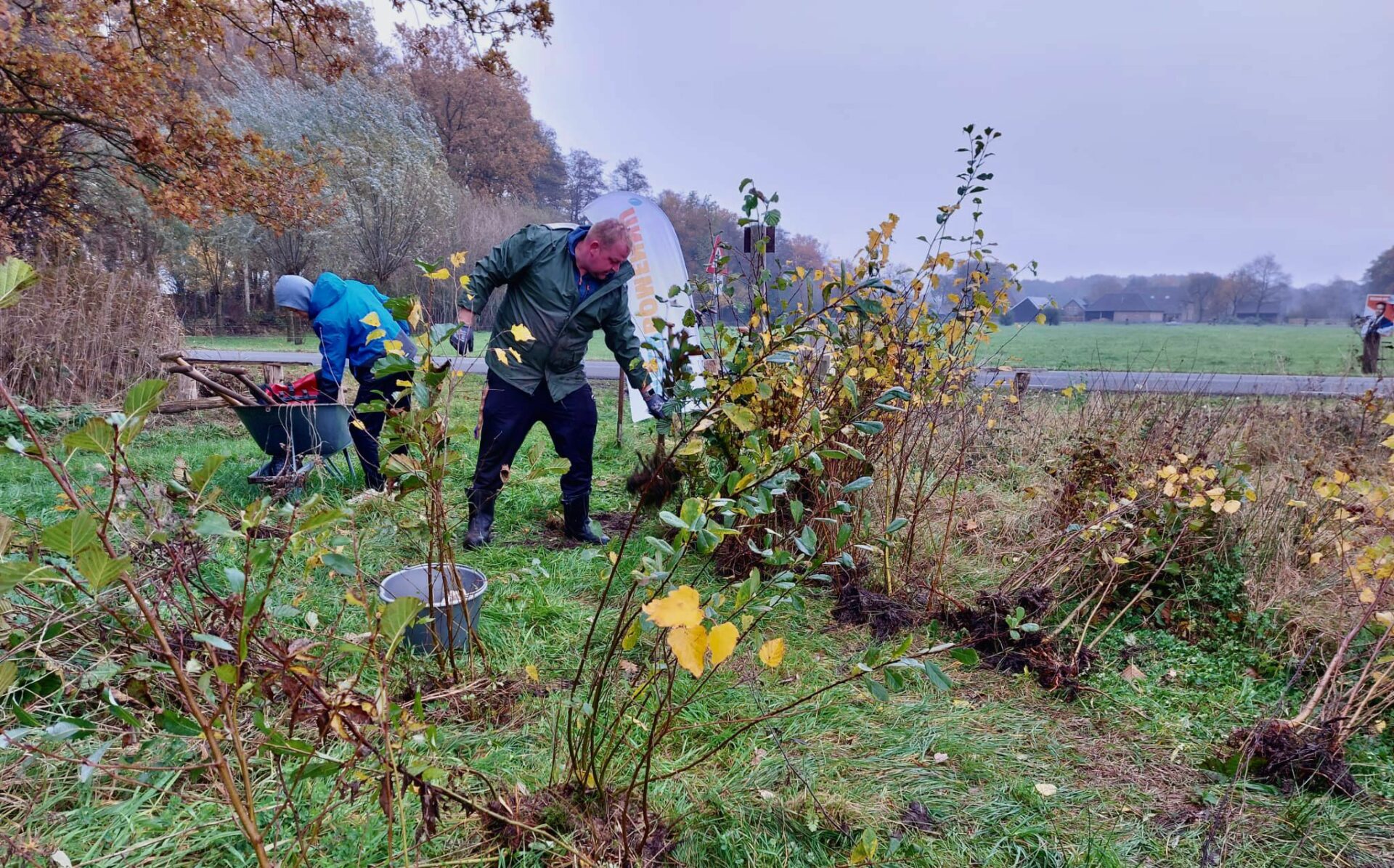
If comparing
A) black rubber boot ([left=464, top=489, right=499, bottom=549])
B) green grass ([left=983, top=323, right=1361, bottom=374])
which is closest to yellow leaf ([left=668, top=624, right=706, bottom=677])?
black rubber boot ([left=464, top=489, right=499, bottom=549])

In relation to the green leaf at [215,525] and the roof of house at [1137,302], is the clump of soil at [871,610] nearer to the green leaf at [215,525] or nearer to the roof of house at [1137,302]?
the green leaf at [215,525]

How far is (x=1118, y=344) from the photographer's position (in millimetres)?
31578

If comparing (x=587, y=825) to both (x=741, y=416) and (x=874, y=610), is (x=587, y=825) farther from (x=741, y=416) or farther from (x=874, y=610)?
(x=874, y=610)

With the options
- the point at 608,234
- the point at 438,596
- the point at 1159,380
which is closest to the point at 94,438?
the point at 438,596

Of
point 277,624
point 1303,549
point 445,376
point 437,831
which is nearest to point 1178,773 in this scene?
point 1303,549

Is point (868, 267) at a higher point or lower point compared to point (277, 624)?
higher

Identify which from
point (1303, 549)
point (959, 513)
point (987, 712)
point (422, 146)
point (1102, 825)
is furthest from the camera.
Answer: point (422, 146)

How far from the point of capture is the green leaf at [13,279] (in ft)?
2.32

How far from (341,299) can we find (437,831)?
3522 millimetres

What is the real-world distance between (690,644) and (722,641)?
0.14 ft

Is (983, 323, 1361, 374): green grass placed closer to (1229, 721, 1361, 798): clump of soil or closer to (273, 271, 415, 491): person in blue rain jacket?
(1229, 721, 1361, 798): clump of soil

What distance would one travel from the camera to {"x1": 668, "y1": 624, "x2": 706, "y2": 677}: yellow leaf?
34.0 inches

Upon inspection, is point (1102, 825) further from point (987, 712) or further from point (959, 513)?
point (959, 513)

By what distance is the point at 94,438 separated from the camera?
0.79 metres
